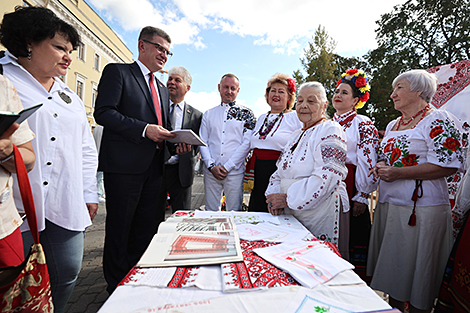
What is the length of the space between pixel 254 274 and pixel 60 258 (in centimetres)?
128

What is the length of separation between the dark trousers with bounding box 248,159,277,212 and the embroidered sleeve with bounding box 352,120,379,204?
33.9 inches

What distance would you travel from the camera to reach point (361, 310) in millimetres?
774

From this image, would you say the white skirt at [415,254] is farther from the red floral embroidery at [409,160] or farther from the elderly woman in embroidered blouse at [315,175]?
the elderly woman in embroidered blouse at [315,175]

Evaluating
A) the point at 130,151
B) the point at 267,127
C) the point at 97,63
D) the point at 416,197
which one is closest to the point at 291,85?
the point at 267,127

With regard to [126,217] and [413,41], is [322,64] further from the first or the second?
[126,217]

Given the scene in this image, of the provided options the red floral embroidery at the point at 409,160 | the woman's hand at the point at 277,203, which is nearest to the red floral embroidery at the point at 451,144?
the red floral embroidery at the point at 409,160

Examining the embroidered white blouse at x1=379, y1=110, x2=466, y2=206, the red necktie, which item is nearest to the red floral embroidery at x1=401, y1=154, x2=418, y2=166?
the embroidered white blouse at x1=379, y1=110, x2=466, y2=206

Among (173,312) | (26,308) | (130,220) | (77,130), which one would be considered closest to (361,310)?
(173,312)

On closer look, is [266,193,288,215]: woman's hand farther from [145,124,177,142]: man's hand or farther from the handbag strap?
the handbag strap

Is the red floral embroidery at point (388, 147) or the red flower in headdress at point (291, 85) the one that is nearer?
the red floral embroidery at point (388, 147)

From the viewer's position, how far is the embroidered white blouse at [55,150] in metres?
1.45

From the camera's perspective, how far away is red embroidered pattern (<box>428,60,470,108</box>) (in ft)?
11.0

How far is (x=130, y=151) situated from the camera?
2.39 metres

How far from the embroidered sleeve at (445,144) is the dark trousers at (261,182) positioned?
56.7 inches
